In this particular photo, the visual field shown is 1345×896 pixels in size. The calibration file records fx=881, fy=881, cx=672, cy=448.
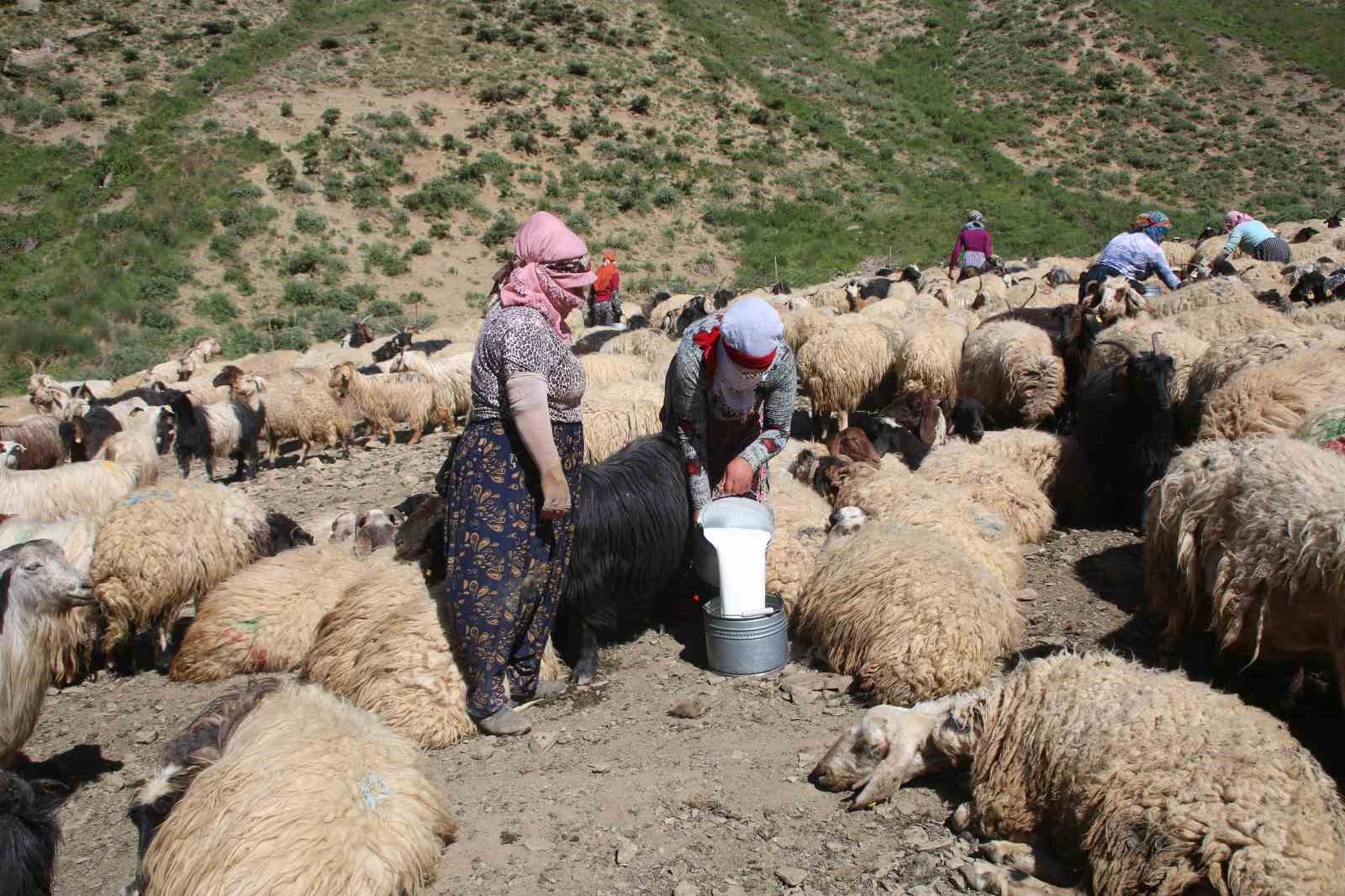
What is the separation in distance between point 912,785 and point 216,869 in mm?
2431

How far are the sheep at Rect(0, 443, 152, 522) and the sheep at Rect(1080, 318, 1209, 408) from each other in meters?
7.95

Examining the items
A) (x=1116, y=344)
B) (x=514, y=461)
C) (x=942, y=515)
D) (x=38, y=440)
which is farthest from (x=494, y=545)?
(x=38, y=440)

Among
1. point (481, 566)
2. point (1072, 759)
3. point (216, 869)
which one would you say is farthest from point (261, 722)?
point (1072, 759)

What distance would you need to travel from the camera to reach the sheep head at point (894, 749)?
3316 mm

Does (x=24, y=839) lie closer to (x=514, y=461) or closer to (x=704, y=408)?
(x=514, y=461)

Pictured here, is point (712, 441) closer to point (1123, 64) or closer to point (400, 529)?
point (400, 529)

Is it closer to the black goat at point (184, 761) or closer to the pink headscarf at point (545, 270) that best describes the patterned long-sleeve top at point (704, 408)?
the pink headscarf at point (545, 270)

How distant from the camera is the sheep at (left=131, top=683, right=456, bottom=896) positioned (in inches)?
102

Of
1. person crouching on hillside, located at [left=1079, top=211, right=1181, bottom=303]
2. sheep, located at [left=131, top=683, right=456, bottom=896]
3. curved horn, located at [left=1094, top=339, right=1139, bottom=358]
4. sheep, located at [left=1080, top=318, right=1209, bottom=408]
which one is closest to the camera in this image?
sheep, located at [left=131, top=683, right=456, bottom=896]

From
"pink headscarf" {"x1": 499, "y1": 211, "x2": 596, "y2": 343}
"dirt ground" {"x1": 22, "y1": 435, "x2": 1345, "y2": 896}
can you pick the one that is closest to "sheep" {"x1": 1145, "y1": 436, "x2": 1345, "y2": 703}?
"dirt ground" {"x1": 22, "y1": 435, "x2": 1345, "y2": 896}

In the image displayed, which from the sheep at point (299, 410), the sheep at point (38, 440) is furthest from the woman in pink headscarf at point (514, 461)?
the sheep at point (299, 410)

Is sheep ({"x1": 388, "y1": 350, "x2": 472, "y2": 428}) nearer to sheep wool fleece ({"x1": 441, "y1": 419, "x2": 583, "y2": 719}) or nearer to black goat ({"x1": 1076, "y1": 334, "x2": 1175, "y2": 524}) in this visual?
black goat ({"x1": 1076, "y1": 334, "x2": 1175, "y2": 524})

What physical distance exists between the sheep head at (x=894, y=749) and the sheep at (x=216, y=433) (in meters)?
9.17

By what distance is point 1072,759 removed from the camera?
2.91 meters
